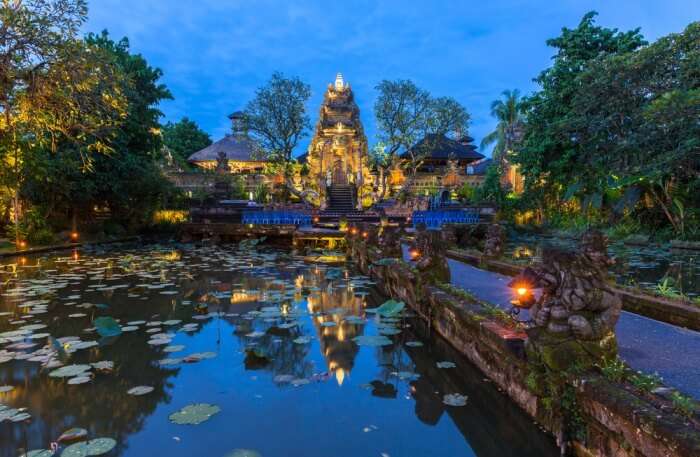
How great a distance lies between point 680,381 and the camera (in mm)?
2756

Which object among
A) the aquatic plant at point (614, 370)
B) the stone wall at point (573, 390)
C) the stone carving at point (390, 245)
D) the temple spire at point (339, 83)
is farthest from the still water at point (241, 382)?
the temple spire at point (339, 83)

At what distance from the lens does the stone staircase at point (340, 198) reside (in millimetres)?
28328

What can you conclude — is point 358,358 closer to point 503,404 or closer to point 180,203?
point 503,404

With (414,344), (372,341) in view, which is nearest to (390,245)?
(414,344)

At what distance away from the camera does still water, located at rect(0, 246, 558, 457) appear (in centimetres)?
273

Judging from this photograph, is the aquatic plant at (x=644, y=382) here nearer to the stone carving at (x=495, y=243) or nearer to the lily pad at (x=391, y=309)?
the lily pad at (x=391, y=309)

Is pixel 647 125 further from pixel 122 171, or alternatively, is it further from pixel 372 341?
pixel 122 171

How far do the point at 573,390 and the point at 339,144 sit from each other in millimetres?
31849

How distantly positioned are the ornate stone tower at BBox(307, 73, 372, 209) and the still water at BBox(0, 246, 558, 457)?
25.8 meters

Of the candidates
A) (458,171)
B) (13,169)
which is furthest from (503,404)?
(458,171)

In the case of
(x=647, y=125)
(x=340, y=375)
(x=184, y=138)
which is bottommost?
(x=340, y=375)

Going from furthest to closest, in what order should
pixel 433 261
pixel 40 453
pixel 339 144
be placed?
pixel 339 144 → pixel 433 261 → pixel 40 453

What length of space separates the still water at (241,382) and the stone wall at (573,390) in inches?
6.0

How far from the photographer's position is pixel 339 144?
33.2m
